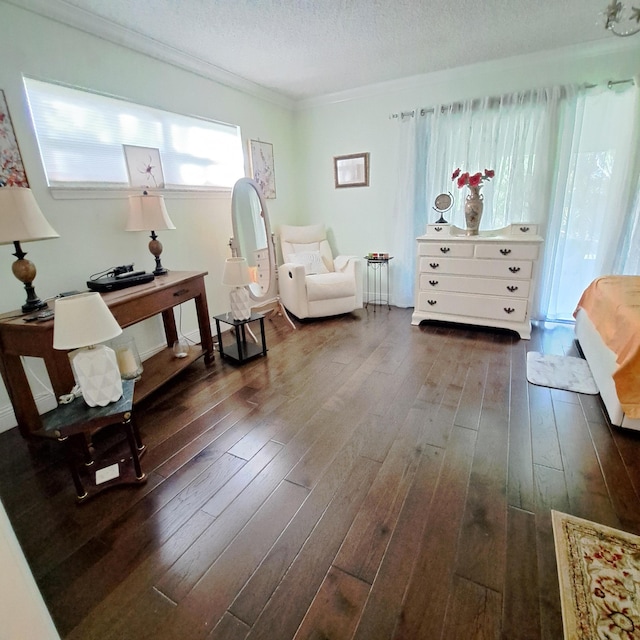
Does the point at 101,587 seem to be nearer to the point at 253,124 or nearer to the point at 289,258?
the point at 289,258

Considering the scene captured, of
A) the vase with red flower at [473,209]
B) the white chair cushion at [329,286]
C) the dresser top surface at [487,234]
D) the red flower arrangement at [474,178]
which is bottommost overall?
the white chair cushion at [329,286]

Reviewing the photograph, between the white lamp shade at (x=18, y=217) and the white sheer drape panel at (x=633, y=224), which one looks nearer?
the white lamp shade at (x=18, y=217)

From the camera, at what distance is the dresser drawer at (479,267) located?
3045 millimetres

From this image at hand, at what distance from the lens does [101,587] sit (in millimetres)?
1164

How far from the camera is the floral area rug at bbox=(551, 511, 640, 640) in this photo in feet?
3.30

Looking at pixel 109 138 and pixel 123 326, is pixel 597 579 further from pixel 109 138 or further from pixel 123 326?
pixel 109 138

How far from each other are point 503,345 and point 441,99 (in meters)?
2.54

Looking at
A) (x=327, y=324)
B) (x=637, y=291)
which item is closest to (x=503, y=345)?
(x=637, y=291)

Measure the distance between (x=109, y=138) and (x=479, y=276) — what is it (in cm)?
323

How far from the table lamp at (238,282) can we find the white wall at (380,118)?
206cm

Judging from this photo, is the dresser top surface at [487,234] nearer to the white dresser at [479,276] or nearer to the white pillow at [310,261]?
the white dresser at [479,276]

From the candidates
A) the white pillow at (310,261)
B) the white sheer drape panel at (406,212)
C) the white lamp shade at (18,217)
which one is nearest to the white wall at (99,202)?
the white lamp shade at (18,217)

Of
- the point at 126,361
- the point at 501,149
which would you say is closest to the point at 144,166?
the point at 126,361

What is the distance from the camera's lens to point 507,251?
3059 mm
